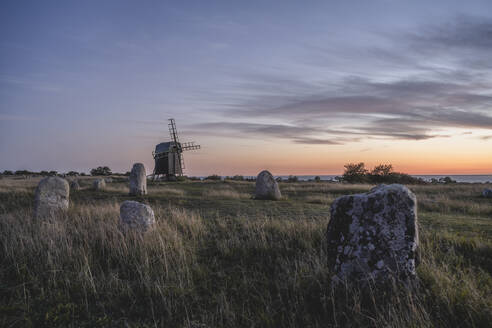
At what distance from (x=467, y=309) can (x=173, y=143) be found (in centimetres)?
5064

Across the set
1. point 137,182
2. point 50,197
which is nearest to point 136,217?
point 50,197

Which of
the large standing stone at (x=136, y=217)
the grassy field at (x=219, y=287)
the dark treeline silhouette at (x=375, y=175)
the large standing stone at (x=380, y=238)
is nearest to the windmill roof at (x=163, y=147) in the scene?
the dark treeline silhouette at (x=375, y=175)

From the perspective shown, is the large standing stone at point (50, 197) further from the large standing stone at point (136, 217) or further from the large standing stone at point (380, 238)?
the large standing stone at point (380, 238)

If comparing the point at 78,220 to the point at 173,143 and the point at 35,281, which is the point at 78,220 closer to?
the point at 35,281

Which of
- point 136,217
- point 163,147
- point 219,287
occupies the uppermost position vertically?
point 163,147

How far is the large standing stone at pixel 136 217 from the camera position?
7.07 meters

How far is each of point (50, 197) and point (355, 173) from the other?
125ft

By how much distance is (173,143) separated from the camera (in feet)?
167

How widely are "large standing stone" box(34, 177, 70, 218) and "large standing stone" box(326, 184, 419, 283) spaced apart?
1011cm

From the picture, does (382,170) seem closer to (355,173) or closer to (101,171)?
(355,173)

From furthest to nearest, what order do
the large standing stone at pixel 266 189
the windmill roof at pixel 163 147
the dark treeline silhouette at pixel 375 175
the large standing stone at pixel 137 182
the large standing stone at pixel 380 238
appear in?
the windmill roof at pixel 163 147 < the dark treeline silhouette at pixel 375 175 < the large standing stone at pixel 137 182 < the large standing stone at pixel 266 189 < the large standing stone at pixel 380 238

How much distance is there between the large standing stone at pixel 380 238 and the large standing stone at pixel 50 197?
398 inches

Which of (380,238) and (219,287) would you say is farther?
(219,287)

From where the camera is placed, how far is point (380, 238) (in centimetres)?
374
